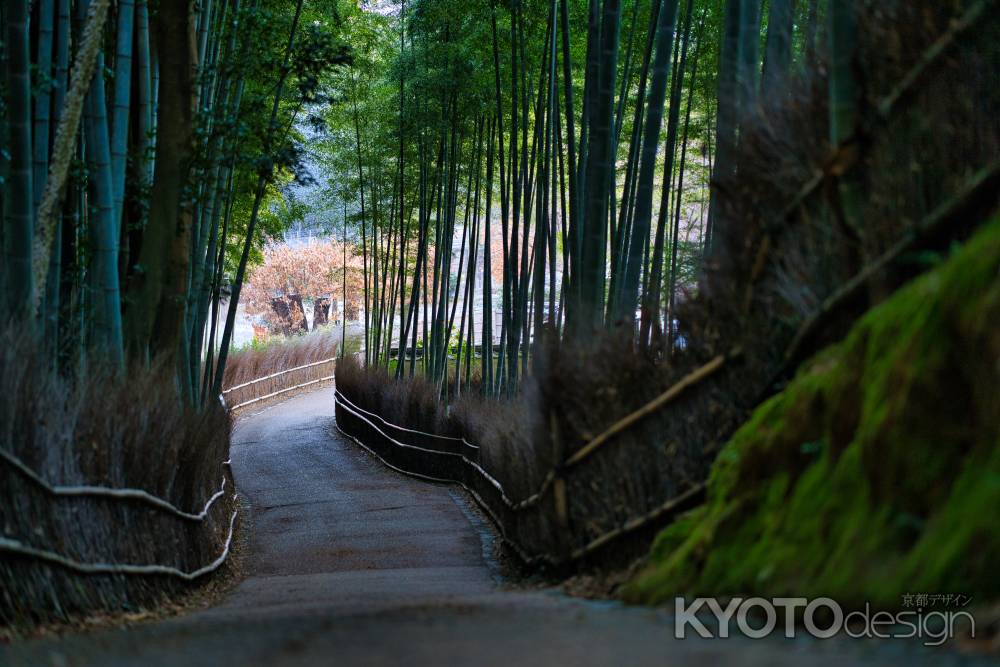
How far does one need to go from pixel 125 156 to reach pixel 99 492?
263cm

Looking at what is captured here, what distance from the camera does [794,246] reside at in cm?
346

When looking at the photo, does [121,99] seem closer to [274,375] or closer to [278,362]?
[274,375]

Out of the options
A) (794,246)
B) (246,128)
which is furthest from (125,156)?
(794,246)

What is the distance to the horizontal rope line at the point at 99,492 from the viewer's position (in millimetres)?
3672

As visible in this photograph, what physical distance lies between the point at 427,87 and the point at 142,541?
7.50 meters

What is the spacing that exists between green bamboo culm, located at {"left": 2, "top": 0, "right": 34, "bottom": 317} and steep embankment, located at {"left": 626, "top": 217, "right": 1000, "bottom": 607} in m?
3.00

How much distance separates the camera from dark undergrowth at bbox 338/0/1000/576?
289 centimetres

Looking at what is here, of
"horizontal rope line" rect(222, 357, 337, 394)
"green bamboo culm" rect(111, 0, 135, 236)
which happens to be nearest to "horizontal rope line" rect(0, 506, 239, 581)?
"green bamboo culm" rect(111, 0, 135, 236)

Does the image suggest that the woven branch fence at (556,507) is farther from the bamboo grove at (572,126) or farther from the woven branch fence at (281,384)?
the woven branch fence at (281,384)

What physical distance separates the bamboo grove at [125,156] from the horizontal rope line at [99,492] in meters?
0.61

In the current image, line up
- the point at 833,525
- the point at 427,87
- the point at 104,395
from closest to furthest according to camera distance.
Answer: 1. the point at 833,525
2. the point at 104,395
3. the point at 427,87

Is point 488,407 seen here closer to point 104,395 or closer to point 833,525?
point 104,395

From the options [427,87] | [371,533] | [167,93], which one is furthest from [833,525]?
[427,87]

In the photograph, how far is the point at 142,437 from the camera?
16.3 ft
